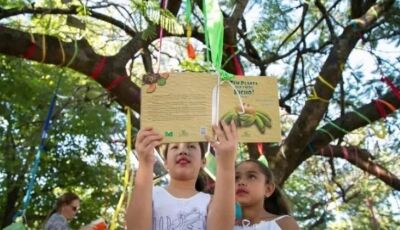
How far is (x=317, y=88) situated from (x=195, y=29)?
46.4 inches

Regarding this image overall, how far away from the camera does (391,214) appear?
27.9 feet

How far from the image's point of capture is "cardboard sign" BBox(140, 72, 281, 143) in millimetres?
1802

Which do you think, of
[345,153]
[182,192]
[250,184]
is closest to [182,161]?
[182,192]

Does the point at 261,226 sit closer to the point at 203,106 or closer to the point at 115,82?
the point at 203,106

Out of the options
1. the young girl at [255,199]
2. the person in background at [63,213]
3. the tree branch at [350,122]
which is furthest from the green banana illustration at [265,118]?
the tree branch at [350,122]

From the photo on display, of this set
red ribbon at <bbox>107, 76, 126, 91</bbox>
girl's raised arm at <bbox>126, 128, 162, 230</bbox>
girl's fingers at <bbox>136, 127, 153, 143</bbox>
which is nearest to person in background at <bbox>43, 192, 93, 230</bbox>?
red ribbon at <bbox>107, 76, 126, 91</bbox>

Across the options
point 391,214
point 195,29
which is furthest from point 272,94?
point 391,214

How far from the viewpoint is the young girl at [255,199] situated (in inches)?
91.2

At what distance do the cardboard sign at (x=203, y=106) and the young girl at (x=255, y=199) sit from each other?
0.52m

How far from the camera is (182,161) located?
6.54 ft

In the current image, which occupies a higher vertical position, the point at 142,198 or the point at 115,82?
the point at 115,82

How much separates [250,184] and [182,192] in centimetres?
47

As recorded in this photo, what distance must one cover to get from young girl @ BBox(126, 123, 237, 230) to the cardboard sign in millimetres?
51

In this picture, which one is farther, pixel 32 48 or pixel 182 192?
pixel 32 48
